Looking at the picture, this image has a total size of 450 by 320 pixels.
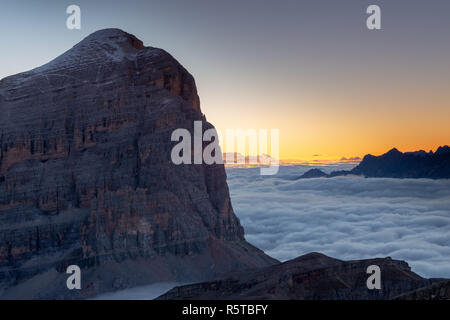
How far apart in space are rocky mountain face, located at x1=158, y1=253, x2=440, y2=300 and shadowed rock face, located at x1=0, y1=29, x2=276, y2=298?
24.2 metres

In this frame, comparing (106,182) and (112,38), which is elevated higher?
(112,38)

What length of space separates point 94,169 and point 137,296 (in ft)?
107

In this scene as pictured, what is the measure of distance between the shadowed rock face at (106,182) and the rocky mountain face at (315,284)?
79.3 feet

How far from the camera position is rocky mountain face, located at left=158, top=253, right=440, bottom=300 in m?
65.4

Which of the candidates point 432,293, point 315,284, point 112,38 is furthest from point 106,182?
point 432,293

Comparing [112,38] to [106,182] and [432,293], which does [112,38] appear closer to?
[106,182]

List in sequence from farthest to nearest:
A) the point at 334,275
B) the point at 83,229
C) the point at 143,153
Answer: the point at 143,153, the point at 83,229, the point at 334,275

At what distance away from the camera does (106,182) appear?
345 ft

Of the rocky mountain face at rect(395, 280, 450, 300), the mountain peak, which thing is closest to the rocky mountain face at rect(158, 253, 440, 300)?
the rocky mountain face at rect(395, 280, 450, 300)

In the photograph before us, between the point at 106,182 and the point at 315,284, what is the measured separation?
169ft
